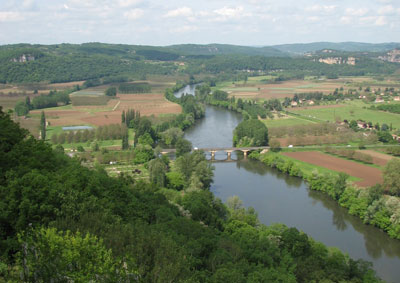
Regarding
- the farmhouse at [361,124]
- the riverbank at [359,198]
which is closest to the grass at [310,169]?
the riverbank at [359,198]

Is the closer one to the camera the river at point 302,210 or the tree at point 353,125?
the river at point 302,210

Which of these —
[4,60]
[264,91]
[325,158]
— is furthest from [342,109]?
[4,60]

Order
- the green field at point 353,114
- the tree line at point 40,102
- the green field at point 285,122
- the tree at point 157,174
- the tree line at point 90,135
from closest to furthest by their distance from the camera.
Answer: the tree at point 157,174 < the tree line at point 90,135 < the green field at point 285,122 < the tree line at point 40,102 < the green field at point 353,114

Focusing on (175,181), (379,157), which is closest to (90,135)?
(175,181)

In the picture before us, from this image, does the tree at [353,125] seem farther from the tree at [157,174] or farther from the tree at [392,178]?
the tree at [157,174]

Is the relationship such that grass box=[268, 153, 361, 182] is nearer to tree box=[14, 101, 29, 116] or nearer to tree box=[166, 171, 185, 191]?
tree box=[166, 171, 185, 191]
